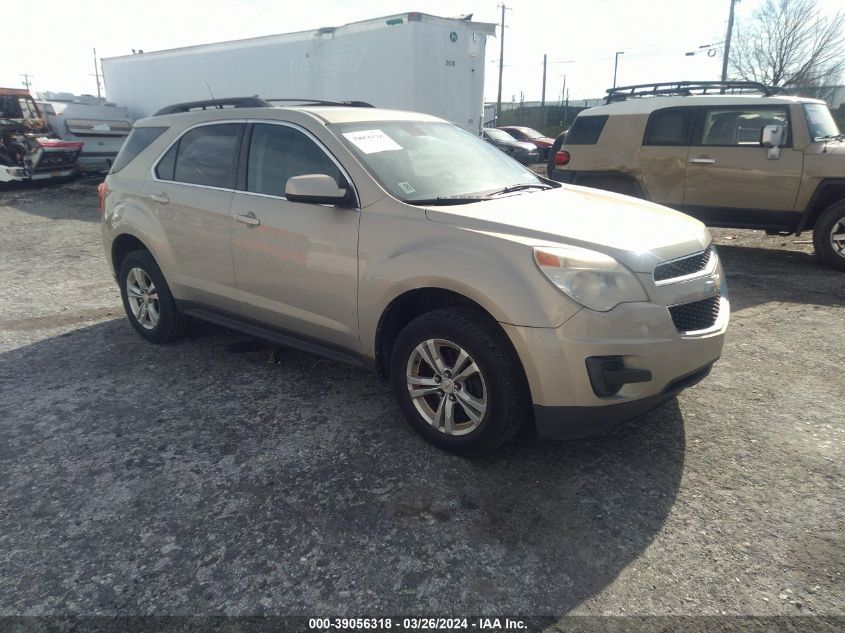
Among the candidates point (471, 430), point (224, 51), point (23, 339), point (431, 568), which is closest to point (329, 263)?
point (471, 430)

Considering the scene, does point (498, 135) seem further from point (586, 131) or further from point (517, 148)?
point (586, 131)

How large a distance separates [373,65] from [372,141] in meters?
8.34

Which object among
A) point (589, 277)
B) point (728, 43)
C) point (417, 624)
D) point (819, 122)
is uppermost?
point (728, 43)

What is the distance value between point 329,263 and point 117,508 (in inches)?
62.9

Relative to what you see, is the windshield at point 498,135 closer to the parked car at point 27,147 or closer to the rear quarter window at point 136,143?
the parked car at point 27,147

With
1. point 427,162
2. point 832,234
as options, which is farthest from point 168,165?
point 832,234

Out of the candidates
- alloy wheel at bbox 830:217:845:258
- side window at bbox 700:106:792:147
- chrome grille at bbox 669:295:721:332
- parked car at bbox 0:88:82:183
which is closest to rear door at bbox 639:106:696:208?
side window at bbox 700:106:792:147

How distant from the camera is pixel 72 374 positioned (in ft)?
14.2

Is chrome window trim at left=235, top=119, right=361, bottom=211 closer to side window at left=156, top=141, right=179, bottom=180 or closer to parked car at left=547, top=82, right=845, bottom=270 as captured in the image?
side window at left=156, top=141, right=179, bottom=180

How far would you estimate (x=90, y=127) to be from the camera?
49.9 ft

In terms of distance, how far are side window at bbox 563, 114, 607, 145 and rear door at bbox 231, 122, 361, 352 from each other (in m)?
5.64

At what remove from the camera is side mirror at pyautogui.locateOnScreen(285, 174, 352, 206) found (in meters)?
3.26

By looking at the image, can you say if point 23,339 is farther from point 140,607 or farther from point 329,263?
point 140,607

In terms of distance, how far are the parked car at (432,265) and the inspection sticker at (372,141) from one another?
0.04 feet
